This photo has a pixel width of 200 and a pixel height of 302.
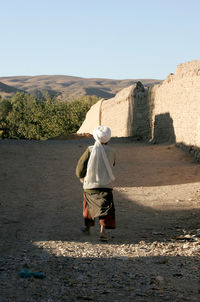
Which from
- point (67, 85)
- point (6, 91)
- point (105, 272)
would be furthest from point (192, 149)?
point (67, 85)

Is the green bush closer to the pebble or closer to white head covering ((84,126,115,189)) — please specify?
white head covering ((84,126,115,189))

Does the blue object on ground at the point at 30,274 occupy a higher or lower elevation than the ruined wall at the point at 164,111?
lower

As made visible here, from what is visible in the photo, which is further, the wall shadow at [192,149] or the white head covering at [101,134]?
the wall shadow at [192,149]

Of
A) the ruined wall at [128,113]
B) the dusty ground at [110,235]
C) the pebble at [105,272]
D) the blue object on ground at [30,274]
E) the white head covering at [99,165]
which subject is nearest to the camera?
the pebble at [105,272]

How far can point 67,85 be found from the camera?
154 meters

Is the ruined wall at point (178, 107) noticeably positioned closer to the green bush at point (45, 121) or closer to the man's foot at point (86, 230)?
the man's foot at point (86, 230)

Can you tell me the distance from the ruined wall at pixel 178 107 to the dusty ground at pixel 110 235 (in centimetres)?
78

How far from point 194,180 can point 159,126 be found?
5.67 meters

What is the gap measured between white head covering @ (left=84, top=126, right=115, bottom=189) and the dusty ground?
728 mm

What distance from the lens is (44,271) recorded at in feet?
13.0

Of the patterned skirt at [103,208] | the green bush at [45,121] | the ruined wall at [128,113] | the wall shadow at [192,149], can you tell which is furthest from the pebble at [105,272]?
the green bush at [45,121]

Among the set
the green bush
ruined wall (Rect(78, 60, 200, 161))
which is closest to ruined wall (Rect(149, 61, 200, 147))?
ruined wall (Rect(78, 60, 200, 161))

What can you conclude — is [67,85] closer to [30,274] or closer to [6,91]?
[6,91]

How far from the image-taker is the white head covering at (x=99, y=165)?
18.2ft
